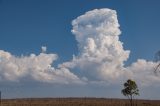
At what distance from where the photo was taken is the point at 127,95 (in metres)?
86.5

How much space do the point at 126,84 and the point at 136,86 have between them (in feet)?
8.05

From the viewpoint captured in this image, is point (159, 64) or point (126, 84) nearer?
point (159, 64)

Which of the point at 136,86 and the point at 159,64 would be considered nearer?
the point at 159,64

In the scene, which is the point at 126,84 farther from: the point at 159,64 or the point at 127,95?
the point at 159,64

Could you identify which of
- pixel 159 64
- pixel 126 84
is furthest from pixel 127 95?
pixel 159 64

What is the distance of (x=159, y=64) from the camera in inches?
1049

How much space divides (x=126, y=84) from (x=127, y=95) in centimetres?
292

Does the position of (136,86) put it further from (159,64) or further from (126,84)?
(159,64)

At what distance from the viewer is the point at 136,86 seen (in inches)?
3378

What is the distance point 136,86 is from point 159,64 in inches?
2362

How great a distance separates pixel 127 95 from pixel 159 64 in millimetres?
60746

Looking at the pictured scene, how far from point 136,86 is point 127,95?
9.80 ft

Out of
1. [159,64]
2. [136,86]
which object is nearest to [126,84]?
[136,86]
